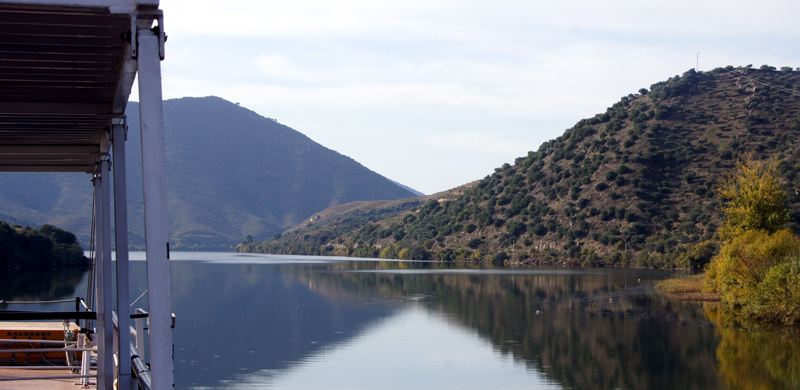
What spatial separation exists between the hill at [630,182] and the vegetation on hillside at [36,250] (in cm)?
3458

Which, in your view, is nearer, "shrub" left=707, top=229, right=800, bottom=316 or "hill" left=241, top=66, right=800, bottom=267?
"shrub" left=707, top=229, right=800, bottom=316

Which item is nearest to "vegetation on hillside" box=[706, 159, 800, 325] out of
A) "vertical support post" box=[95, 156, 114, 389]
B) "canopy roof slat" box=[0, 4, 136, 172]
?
"vertical support post" box=[95, 156, 114, 389]

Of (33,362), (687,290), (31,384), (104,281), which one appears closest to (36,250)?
(687,290)

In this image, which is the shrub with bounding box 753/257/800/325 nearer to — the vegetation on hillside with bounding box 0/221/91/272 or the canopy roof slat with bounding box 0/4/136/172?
the canopy roof slat with bounding box 0/4/136/172

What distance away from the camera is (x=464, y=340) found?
33094 mm

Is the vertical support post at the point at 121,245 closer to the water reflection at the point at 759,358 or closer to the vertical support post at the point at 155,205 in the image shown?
the vertical support post at the point at 155,205

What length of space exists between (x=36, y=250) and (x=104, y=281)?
49.0 metres

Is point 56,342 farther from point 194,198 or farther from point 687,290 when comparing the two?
point 194,198

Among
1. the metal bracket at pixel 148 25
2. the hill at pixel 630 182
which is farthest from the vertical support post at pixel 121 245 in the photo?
the hill at pixel 630 182

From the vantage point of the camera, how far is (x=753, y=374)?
25.0 m

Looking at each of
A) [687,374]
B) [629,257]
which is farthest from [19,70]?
[629,257]

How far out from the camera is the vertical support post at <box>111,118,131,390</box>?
26.1ft

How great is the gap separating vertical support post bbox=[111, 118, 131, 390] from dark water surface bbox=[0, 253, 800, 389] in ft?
48.8

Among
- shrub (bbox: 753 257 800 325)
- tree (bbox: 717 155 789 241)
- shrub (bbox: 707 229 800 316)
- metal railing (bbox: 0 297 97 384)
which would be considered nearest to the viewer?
metal railing (bbox: 0 297 97 384)
